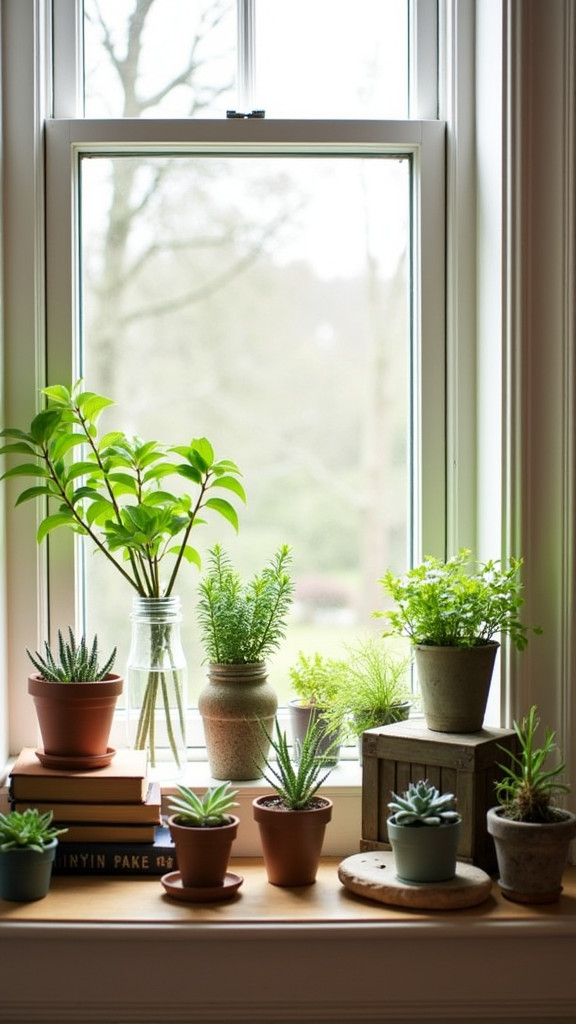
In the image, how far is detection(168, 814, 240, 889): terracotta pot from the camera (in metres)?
1.68

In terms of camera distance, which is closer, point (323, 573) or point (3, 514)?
point (3, 514)

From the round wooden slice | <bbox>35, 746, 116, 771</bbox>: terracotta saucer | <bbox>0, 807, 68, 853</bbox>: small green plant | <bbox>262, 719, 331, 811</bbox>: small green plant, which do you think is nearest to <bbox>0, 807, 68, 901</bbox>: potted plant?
<bbox>0, 807, 68, 853</bbox>: small green plant

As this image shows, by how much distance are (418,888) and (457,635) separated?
426mm

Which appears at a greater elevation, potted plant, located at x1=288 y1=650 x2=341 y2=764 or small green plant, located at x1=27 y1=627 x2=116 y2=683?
small green plant, located at x1=27 y1=627 x2=116 y2=683

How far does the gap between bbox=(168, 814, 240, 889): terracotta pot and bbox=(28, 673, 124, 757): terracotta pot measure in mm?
221

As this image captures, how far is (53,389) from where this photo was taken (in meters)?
1.96

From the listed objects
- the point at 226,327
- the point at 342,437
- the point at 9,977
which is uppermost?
the point at 226,327

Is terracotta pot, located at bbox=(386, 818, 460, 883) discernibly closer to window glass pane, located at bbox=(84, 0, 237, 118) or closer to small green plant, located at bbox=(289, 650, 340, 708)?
small green plant, located at bbox=(289, 650, 340, 708)

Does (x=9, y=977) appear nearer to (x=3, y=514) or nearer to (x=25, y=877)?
(x=25, y=877)

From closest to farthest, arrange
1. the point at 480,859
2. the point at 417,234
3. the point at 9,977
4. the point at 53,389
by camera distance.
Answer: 1. the point at 9,977
2. the point at 480,859
3. the point at 53,389
4. the point at 417,234

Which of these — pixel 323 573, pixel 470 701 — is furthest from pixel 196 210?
pixel 470 701

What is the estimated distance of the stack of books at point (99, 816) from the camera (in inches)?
70.5

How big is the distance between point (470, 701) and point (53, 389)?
96 cm

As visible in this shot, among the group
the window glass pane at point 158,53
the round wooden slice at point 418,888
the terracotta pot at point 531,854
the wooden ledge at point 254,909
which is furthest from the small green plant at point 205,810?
the window glass pane at point 158,53
